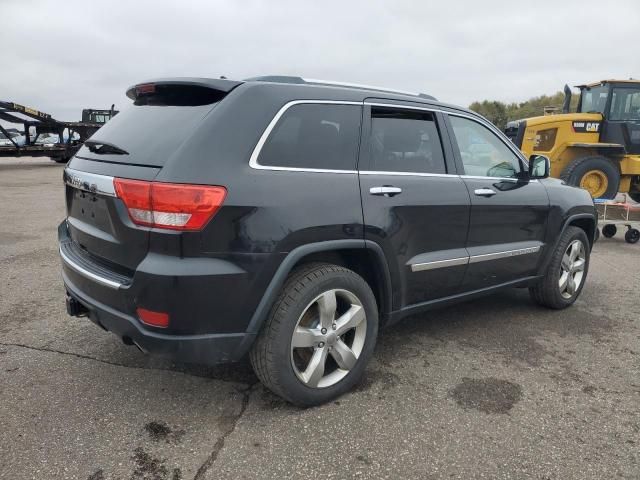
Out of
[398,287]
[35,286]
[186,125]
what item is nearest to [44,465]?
[186,125]

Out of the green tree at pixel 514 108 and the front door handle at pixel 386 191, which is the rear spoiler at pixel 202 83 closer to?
the front door handle at pixel 386 191

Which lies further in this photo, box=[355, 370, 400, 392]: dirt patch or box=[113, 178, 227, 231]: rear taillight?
box=[355, 370, 400, 392]: dirt patch

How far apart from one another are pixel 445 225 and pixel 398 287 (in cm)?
57

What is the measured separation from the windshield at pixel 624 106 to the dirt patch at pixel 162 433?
12.0 meters

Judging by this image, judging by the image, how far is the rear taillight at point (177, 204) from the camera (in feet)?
7.84

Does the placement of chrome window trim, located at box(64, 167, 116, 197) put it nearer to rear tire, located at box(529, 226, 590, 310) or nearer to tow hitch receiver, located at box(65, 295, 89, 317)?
tow hitch receiver, located at box(65, 295, 89, 317)

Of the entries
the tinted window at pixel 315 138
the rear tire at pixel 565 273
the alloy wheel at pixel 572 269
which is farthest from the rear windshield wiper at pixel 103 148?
the alloy wheel at pixel 572 269

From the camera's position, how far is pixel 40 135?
856 inches

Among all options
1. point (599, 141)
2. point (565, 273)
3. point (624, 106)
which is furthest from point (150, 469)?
point (624, 106)

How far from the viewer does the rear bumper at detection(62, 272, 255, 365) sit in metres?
2.50

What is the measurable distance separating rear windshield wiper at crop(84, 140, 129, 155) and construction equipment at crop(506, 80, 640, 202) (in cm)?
1034

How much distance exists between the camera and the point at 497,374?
134 inches

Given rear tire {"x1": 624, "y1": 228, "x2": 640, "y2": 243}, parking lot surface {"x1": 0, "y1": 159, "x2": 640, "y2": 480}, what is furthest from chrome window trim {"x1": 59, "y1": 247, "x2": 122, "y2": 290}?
rear tire {"x1": 624, "y1": 228, "x2": 640, "y2": 243}

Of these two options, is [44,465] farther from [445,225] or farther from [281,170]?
[445,225]
